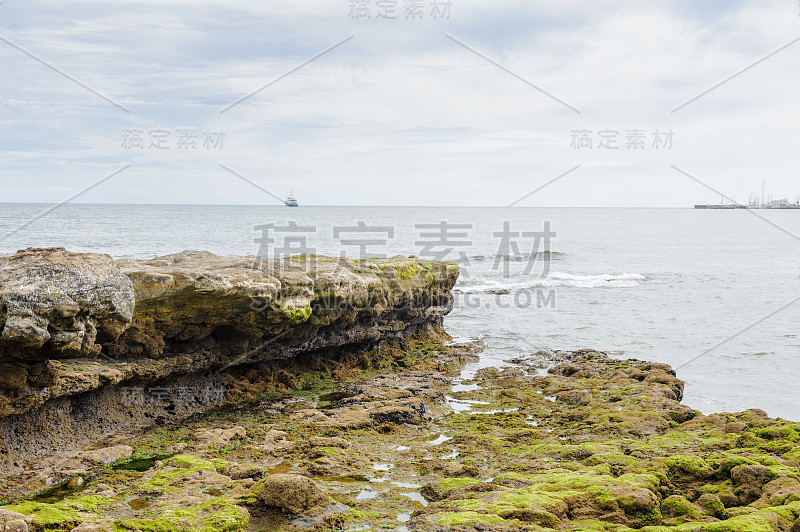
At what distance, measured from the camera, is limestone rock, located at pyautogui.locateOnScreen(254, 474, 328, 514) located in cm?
693

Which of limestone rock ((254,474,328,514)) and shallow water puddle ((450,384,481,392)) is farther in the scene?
shallow water puddle ((450,384,481,392))

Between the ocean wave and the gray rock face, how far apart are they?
26.7 m

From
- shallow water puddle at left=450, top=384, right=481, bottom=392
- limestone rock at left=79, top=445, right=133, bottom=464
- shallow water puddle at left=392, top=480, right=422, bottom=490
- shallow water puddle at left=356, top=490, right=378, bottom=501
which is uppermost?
shallow water puddle at left=356, top=490, right=378, bottom=501

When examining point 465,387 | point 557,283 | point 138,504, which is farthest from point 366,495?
point 557,283

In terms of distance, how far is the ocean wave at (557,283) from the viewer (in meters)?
35.1

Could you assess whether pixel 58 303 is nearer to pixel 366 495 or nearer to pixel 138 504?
pixel 138 504

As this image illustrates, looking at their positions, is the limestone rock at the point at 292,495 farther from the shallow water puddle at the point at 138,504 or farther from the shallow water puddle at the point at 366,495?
the shallow water puddle at the point at 138,504

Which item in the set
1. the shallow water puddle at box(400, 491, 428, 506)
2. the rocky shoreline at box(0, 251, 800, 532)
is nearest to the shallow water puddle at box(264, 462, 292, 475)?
the rocky shoreline at box(0, 251, 800, 532)

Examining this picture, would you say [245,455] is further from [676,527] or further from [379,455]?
[676,527]

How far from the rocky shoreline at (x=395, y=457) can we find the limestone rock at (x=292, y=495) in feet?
0.07

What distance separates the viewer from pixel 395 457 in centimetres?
929

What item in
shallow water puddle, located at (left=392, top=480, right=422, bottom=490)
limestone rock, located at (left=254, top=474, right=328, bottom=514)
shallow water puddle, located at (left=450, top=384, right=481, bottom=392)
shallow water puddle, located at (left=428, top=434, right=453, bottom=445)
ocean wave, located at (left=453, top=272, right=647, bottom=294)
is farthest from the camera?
ocean wave, located at (left=453, top=272, right=647, bottom=294)

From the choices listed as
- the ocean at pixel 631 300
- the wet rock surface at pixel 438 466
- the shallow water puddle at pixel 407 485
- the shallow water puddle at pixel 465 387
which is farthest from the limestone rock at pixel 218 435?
the ocean at pixel 631 300

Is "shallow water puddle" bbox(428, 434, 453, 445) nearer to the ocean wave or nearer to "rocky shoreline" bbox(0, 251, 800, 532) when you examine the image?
"rocky shoreline" bbox(0, 251, 800, 532)
